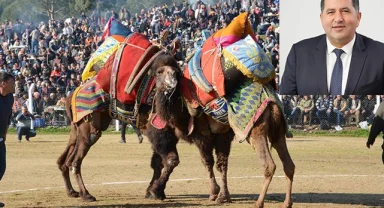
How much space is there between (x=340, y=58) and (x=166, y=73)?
4.29 metres

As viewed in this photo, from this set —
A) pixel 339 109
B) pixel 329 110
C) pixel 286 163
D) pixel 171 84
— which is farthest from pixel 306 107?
pixel 286 163

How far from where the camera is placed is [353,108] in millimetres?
25797

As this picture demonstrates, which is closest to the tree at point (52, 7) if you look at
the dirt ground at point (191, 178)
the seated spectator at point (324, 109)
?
the seated spectator at point (324, 109)

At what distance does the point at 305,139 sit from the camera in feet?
81.5

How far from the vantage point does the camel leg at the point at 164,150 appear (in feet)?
39.3

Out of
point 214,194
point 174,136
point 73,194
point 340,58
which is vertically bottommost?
point 73,194

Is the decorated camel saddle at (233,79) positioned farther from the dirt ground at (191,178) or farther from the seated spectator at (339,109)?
the seated spectator at (339,109)

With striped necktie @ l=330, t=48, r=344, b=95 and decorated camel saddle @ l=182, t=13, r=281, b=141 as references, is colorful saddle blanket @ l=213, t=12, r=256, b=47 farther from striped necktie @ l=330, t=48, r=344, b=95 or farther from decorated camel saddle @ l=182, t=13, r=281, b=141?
striped necktie @ l=330, t=48, r=344, b=95

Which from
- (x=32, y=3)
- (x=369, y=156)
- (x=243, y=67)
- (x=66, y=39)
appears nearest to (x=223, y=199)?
(x=243, y=67)

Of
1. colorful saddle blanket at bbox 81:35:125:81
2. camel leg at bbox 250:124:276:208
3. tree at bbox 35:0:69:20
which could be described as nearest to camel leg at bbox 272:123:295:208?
camel leg at bbox 250:124:276:208

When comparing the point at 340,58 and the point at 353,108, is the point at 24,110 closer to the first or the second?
the point at 353,108

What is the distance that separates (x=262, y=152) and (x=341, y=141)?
544 inches

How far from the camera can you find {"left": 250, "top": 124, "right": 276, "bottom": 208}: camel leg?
34.8 ft

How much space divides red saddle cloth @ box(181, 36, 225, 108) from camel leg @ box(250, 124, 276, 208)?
0.71 meters
